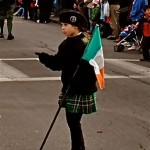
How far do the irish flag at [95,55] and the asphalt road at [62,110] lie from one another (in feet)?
4.17

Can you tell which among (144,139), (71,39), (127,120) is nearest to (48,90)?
(127,120)

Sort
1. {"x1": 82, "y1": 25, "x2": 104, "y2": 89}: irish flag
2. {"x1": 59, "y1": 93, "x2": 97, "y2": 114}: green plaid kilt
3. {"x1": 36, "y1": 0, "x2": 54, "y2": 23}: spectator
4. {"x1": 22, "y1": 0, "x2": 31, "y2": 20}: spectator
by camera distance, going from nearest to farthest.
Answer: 1. {"x1": 82, "y1": 25, "x2": 104, "y2": 89}: irish flag
2. {"x1": 59, "y1": 93, "x2": 97, "y2": 114}: green plaid kilt
3. {"x1": 36, "y1": 0, "x2": 54, "y2": 23}: spectator
4. {"x1": 22, "y1": 0, "x2": 31, "y2": 20}: spectator

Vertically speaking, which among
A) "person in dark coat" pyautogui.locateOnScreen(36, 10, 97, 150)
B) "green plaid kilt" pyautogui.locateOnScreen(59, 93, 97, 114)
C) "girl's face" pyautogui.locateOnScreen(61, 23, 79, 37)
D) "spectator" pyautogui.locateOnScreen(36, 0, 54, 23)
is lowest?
"spectator" pyautogui.locateOnScreen(36, 0, 54, 23)

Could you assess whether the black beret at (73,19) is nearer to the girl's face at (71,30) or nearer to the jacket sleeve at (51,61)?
the girl's face at (71,30)

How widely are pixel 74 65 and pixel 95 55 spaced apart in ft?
0.74

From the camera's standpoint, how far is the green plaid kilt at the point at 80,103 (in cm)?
508

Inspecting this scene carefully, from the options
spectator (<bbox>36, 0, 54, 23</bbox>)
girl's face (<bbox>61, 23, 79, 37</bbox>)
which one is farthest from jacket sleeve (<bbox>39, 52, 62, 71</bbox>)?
spectator (<bbox>36, 0, 54, 23</bbox>)

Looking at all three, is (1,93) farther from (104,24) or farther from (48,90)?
(104,24)

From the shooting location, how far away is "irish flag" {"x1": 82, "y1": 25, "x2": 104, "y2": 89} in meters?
4.95

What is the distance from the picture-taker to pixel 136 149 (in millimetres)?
5980

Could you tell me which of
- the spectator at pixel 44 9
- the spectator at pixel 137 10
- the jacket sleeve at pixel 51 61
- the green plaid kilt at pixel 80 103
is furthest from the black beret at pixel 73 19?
the spectator at pixel 44 9

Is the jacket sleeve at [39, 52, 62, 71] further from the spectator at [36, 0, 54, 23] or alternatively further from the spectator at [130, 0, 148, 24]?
the spectator at [36, 0, 54, 23]

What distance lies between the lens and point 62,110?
7.70 m

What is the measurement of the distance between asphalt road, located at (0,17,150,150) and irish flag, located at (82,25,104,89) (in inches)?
50.0
